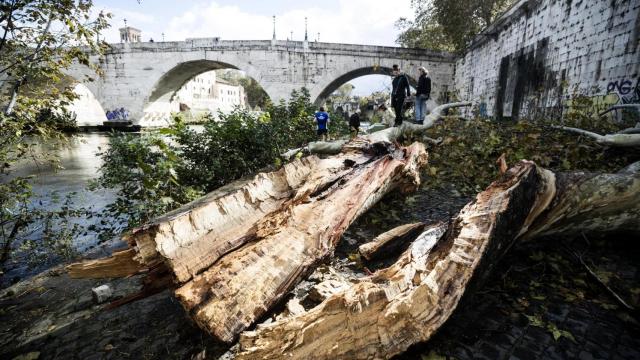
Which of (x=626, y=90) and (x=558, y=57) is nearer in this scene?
(x=626, y=90)

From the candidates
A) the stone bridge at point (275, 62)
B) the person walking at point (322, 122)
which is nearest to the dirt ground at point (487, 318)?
the person walking at point (322, 122)

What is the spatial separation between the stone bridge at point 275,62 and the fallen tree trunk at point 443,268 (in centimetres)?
2166

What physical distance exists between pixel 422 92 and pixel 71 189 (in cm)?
1151

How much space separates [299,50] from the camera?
23.7 metres

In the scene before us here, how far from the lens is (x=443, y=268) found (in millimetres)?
2123

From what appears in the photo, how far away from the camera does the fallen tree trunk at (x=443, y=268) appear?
71.4 inches

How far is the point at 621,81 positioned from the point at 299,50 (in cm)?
2014

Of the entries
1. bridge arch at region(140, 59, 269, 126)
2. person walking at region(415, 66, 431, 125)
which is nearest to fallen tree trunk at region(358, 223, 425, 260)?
person walking at region(415, 66, 431, 125)

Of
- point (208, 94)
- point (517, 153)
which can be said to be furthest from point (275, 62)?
point (208, 94)

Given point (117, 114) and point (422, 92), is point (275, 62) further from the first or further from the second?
point (422, 92)

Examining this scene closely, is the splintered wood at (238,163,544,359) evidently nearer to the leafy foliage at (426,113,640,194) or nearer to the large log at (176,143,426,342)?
the large log at (176,143,426,342)

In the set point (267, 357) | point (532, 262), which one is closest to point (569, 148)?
point (532, 262)

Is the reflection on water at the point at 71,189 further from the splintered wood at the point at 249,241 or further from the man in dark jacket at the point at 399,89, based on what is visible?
the man in dark jacket at the point at 399,89

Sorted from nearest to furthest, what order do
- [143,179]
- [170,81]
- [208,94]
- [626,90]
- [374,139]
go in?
[143,179]
[374,139]
[626,90]
[170,81]
[208,94]
